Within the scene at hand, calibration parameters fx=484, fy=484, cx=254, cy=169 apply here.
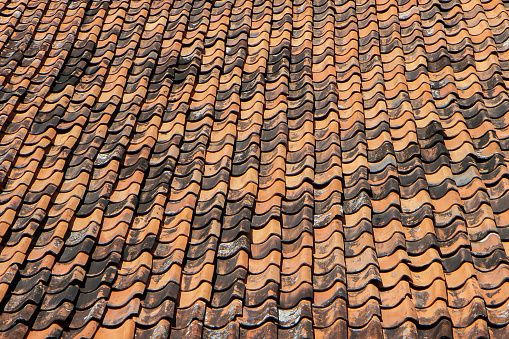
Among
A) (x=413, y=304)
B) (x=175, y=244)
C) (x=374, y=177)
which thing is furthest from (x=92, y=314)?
(x=374, y=177)

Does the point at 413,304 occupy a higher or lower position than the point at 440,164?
lower

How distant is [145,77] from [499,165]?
3.70 meters

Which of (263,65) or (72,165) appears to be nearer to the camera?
(72,165)

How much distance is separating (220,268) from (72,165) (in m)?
1.99

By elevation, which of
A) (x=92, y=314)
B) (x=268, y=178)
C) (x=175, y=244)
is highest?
(x=268, y=178)

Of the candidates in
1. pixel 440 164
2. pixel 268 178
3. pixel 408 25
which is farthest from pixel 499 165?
pixel 408 25

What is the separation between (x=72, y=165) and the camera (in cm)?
472

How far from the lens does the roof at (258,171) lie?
3420 mm

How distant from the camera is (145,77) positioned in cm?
544

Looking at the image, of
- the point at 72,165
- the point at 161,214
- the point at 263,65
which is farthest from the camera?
the point at 263,65

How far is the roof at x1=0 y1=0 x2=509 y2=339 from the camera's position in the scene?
11.2ft

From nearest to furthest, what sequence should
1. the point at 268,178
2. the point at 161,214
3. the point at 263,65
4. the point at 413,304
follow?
1. the point at 413,304
2. the point at 161,214
3. the point at 268,178
4. the point at 263,65

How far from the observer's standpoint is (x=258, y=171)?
4.43 metres

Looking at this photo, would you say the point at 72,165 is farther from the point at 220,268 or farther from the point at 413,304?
the point at 413,304
